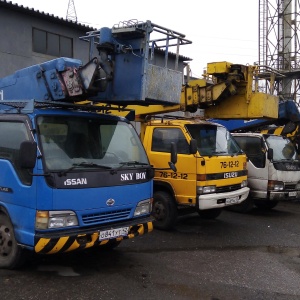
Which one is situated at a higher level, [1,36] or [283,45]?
[283,45]

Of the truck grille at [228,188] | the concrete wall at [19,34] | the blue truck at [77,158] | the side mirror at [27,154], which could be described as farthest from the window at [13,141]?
the concrete wall at [19,34]

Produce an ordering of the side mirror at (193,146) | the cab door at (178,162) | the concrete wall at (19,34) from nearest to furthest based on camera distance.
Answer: the side mirror at (193,146) → the cab door at (178,162) → the concrete wall at (19,34)

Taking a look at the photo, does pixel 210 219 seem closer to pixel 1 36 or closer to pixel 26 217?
pixel 26 217

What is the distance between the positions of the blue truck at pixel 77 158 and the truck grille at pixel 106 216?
0.01m

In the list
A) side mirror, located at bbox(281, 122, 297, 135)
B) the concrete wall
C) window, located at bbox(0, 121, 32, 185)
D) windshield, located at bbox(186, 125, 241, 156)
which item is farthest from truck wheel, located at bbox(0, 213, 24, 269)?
the concrete wall

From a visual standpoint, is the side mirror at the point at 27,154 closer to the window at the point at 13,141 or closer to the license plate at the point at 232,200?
the window at the point at 13,141

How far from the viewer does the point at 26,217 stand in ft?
15.0

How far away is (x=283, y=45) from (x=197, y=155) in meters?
22.1

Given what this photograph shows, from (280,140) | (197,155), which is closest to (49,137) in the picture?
(197,155)

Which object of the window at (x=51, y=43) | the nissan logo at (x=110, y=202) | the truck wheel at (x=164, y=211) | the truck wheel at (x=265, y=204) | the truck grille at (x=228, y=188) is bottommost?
the truck wheel at (x=265, y=204)

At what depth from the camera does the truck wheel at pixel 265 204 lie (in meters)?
10.2

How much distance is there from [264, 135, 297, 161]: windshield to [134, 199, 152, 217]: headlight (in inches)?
196

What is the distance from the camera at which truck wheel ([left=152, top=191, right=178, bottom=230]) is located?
753 cm

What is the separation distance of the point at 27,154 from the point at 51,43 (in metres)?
11.1
